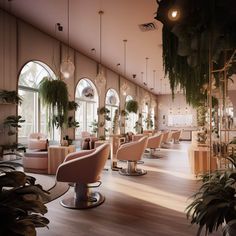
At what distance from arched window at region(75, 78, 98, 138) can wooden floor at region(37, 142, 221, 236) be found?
517cm

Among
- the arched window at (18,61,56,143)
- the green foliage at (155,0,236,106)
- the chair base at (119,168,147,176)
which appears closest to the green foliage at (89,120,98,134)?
the arched window at (18,61,56,143)

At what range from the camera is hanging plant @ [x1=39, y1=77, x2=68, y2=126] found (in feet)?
17.0

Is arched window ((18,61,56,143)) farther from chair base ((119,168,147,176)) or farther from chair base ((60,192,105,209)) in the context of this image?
chair base ((60,192,105,209))

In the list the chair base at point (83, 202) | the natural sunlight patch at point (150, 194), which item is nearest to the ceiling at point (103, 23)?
the natural sunlight patch at point (150, 194)

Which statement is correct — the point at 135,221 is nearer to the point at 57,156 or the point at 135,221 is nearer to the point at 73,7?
the point at 57,156

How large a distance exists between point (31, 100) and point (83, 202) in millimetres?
4825

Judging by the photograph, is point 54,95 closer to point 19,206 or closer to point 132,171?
point 132,171

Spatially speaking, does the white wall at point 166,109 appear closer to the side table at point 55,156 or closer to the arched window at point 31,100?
the arched window at point 31,100

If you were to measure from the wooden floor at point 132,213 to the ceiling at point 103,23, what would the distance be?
3004mm

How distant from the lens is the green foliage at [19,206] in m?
1.06

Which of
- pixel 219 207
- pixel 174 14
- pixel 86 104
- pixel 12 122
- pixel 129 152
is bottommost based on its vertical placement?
pixel 129 152

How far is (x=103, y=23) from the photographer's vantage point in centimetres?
577

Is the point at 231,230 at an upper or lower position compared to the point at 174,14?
lower

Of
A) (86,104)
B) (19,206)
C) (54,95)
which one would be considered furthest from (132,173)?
(86,104)
